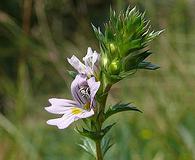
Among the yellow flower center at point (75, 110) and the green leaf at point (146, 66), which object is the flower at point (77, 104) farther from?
the green leaf at point (146, 66)

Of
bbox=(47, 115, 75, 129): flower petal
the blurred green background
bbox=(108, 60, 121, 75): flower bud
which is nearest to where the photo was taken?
bbox=(47, 115, 75, 129): flower petal

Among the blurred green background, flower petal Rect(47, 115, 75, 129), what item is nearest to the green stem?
flower petal Rect(47, 115, 75, 129)

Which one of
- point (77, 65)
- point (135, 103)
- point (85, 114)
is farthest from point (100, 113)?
point (135, 103)

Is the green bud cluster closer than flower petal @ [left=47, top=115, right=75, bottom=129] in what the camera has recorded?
No

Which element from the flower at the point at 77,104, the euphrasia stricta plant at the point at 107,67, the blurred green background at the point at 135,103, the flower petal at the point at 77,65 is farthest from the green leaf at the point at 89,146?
the blurred green background at the point at 135,103

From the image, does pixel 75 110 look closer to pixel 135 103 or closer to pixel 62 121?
pixel 62 121

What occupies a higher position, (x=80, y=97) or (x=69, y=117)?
(x=80, y=97)

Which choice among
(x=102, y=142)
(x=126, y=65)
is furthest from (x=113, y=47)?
(x=102, y=142)

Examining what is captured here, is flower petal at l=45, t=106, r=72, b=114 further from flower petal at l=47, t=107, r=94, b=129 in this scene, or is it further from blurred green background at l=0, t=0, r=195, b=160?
blurred green background at l=0, t=0, r=195, b=160
